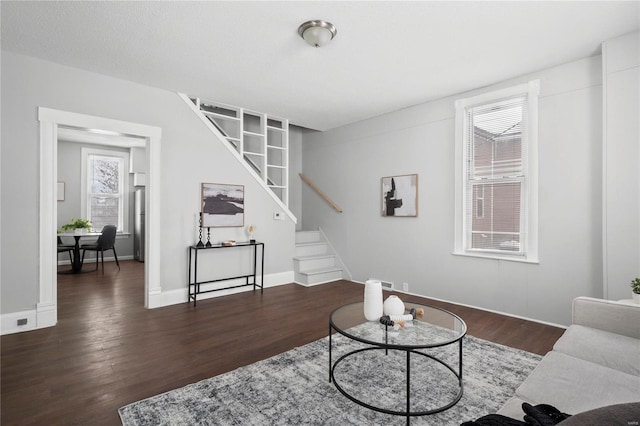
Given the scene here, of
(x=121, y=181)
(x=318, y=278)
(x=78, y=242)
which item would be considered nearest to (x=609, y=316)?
(x=318, y=278)

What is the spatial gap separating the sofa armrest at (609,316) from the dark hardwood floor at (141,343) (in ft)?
2.28

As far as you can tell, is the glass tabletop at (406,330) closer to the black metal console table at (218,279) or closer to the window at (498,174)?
the window at (498,174)

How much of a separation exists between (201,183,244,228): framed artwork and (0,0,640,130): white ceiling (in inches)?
52.3

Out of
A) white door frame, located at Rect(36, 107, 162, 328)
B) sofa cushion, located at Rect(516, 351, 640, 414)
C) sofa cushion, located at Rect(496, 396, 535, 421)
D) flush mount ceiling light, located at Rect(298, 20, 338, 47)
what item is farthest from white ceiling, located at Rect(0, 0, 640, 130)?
sofa cushion, located at Rect(496, 396, 535, 421)

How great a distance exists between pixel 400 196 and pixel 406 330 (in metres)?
2.94

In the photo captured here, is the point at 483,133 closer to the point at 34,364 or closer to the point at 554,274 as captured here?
the point at 554,274

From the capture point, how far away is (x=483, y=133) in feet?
12.8

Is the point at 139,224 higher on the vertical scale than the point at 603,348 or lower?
higher

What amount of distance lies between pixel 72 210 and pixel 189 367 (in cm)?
652

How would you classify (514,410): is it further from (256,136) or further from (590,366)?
(256,136)

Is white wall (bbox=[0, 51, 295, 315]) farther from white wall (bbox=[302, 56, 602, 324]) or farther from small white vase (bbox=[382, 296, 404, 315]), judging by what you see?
small white vase (bbox=[382, 296, 404, 315])

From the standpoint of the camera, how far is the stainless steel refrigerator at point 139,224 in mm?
7363

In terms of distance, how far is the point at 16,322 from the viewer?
310 cm

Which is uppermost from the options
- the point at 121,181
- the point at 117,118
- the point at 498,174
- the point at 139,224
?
the point at 117,118
